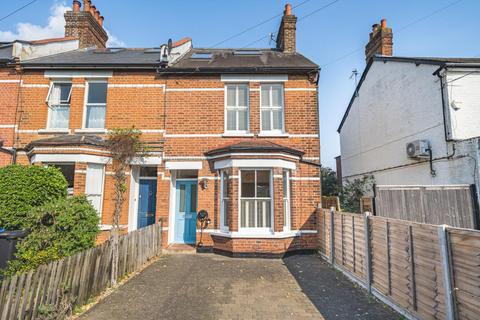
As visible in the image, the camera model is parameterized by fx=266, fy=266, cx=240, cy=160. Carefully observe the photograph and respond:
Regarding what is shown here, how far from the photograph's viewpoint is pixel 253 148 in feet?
29.2

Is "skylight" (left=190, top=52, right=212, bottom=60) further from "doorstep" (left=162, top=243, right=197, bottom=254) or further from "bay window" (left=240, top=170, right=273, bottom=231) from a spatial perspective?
"doorstep" (left=162, top=243, right=197, bottom=254)

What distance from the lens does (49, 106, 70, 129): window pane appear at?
34.0 feet

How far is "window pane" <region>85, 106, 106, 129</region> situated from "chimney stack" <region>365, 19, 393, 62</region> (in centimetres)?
1253

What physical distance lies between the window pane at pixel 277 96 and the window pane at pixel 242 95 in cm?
106

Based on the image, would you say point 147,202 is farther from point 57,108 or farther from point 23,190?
point 57,108

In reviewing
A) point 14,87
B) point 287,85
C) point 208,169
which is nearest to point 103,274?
point 208,169

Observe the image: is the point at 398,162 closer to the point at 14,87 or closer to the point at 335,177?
the point at 335,177

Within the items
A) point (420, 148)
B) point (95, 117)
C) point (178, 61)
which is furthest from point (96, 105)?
point (420, 148)

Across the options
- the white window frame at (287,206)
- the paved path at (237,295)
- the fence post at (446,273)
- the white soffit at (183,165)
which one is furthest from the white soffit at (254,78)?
the fence post at (446,273)

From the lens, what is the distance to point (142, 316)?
4574 millimetres

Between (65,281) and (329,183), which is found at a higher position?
(329,183)

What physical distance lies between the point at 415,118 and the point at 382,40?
491cm


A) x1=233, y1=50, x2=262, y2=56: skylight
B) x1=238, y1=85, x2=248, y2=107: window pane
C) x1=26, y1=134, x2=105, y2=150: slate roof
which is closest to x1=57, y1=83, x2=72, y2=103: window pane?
x1=26, y1=134, x2=105, y2=150: slate roof

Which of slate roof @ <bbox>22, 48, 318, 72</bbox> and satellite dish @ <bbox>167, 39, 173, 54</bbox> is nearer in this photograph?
slate roof @ <bbox>22, 48, 318, 72</bbox>
